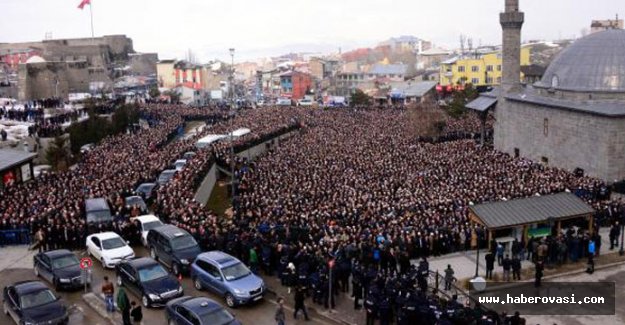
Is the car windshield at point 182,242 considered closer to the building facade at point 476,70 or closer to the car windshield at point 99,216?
the car windshield at point 99,216

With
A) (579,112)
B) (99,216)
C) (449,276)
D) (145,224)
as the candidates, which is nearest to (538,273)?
(449,276)

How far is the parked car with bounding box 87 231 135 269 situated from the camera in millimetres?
19969

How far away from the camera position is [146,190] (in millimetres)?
29391

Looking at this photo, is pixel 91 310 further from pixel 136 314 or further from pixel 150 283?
pixel 136 314

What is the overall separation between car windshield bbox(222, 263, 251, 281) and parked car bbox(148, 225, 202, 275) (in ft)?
7.21

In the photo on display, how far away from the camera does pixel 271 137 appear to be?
49.0m

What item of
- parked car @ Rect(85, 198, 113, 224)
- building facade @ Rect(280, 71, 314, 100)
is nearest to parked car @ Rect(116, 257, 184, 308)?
parked car @ Rect(85, 198, 113, 224)

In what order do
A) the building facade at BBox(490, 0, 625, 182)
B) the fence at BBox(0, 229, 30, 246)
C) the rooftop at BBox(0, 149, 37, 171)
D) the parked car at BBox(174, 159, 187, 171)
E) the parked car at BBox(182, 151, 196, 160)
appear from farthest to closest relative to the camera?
the parked car at BBox(182, 151, 196, 160), the parked car at BBox(174, 159, 187, 171), the building facade at BBox(490, 0, 625, 182), the rooftop at BBox(0, 149, 37, 171), the fence at BBox(0, 229, 30, 246)

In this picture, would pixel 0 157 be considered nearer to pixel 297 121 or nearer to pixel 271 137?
pixel 271 137

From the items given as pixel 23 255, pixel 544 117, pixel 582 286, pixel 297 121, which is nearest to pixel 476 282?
pixel 582 286

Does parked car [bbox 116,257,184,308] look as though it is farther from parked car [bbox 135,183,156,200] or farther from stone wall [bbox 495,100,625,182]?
stone wall [bbox 495,100,625,182]

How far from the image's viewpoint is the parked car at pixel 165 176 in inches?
1240

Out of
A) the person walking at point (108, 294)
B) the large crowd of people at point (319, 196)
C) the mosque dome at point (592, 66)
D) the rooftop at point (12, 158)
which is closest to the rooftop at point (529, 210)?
the large crowd of people at point (319, 196)

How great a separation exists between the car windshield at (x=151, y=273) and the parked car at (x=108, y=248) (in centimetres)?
282
